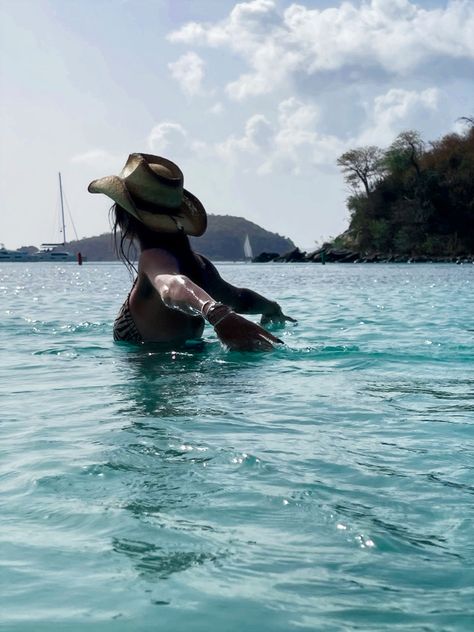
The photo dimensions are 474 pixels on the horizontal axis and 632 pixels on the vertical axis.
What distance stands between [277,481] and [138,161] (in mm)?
4183

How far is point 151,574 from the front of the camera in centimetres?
220

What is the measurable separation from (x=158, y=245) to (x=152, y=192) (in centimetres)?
40

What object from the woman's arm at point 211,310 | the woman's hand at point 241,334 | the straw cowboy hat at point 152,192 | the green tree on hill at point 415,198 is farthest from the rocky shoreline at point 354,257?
the woman's hand at point 241,334

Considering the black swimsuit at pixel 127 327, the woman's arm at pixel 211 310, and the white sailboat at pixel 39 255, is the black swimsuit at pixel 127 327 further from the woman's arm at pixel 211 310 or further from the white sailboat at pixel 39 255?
the white sailboat at pixel 39 255

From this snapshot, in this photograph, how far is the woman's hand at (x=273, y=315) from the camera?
8.23 meters

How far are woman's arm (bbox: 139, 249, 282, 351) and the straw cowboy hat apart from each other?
0.55 m

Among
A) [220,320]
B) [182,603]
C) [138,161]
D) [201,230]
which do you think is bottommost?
[182,603]

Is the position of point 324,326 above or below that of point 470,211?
below

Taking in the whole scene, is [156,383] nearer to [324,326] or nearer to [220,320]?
[220,320]

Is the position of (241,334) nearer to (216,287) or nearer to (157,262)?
(157,262)

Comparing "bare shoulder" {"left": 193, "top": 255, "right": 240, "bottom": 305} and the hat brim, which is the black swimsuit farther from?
the hat brim

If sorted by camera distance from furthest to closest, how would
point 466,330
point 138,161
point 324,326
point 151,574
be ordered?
point 324,326, point 466,330, point 138,161, point 151,574

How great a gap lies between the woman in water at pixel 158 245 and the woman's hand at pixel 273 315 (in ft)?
2.07

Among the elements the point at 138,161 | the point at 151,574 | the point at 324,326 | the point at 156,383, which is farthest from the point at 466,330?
the point at 151,574
